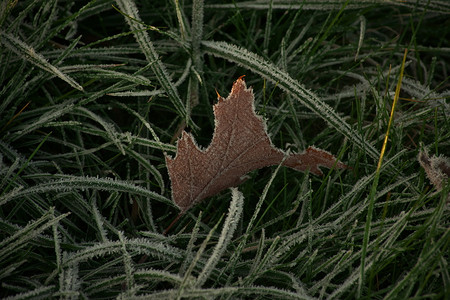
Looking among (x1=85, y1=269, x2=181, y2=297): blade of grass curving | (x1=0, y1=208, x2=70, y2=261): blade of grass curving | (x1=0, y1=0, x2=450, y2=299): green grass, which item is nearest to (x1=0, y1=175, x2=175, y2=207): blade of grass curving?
(x1=0, y1=0, x2=450, y2=299): green grass

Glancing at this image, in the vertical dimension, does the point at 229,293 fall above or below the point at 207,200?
below

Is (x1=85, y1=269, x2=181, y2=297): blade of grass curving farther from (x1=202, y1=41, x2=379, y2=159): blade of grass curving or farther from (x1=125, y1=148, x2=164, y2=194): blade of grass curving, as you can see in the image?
(x1=202, y1=41, x2=379, y2=159): blade of grass curving

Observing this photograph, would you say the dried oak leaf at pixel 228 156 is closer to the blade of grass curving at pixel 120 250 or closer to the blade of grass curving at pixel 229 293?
the blade of grass curving at pixel 120 250

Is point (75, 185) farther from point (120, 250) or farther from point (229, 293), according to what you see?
point (229, 293)

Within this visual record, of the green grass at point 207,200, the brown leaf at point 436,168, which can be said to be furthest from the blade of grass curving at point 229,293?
the brown leaf at point 436,168

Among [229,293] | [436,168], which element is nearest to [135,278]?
[229,293]

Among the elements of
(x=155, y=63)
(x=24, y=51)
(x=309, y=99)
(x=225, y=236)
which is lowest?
(x=225, y=236)

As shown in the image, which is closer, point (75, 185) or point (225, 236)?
point (225, 236)
